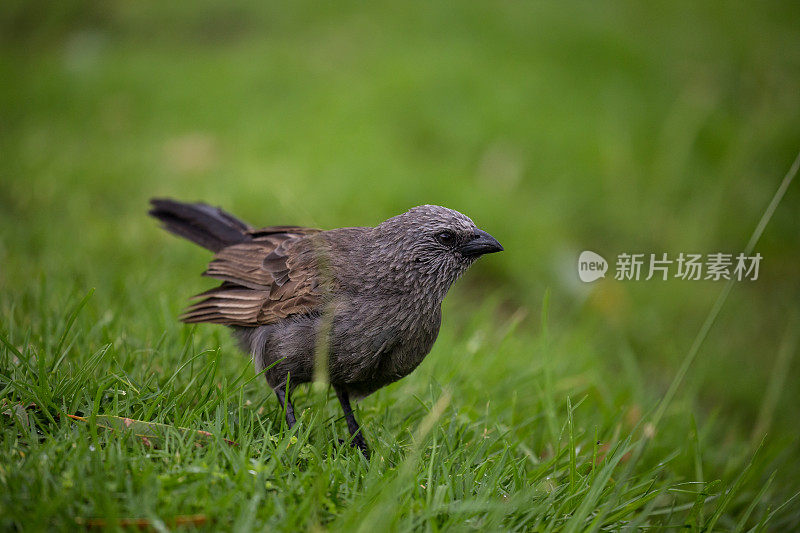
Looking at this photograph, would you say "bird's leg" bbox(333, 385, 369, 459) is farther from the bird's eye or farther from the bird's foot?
the bird's eye

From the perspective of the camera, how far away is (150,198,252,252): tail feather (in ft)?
11.8

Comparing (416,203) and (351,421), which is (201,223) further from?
(416,203)

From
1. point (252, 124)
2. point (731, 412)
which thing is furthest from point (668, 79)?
point (252, 124)

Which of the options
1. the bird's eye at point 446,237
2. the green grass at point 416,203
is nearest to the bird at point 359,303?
the bird's eye at point 446,237

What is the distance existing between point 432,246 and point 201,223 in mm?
1474

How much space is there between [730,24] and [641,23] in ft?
3.13

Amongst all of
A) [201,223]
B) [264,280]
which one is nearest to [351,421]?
[264,280]

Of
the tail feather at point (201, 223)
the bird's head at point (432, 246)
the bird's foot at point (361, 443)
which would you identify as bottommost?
the bird's foot at point (361, 443)

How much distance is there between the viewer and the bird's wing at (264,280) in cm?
297

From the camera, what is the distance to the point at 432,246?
282cm

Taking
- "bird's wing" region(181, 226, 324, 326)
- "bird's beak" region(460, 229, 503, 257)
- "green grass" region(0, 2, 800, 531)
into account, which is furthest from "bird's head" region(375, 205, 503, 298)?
"green grass" region(0, 2, 800, 531)

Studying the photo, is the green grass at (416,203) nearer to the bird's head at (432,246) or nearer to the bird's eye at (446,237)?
the bird's head at (432,246)

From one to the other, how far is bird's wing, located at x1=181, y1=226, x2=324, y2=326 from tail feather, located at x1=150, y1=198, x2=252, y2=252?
0.14 metres

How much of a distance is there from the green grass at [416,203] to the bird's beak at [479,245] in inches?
21.0
